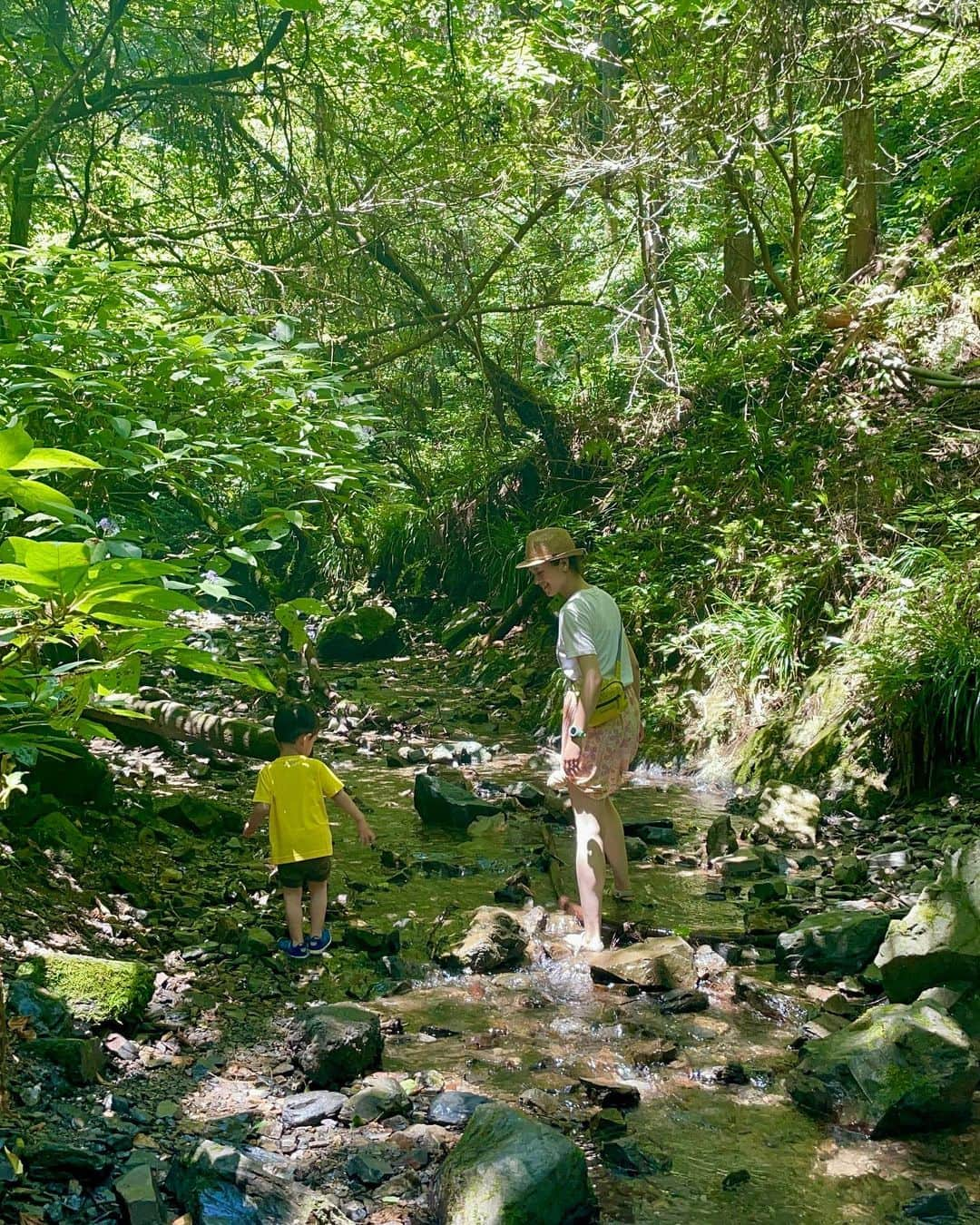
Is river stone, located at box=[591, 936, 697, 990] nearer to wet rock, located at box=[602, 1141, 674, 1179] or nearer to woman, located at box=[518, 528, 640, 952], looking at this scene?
woman, located at box=[518, 528, 640, 952]

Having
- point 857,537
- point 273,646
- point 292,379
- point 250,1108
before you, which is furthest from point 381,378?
point 250,1108

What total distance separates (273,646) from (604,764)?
954 centimetres

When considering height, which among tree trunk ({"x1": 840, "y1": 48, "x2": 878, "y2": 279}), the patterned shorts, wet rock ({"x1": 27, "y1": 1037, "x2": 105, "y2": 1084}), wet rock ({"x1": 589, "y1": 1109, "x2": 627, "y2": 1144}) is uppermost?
tree trunk ({"x1": 840, "y1": 48, "x2": 878, "y2": 279})

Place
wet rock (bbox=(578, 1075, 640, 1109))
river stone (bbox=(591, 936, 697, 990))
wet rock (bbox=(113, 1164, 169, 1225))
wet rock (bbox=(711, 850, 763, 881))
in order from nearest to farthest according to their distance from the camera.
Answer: wet rock (bbox=(113, 1164, 169, 1225)), wet rock (bbox=(578, 1075, 640, 1109)), river stone (bbox=(591, 936, 697, 990)), wet rock (bbox=(711, 850, 763, 881))

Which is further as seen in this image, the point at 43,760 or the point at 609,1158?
the point at 43,760

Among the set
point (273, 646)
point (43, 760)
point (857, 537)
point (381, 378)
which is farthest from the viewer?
point (273, 646)

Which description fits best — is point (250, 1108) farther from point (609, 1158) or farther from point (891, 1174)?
point (891, 1174)

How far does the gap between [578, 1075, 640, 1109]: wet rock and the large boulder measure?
1091 cm

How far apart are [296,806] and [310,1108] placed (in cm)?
177

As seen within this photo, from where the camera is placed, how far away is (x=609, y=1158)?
128 inches

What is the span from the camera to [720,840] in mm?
6633

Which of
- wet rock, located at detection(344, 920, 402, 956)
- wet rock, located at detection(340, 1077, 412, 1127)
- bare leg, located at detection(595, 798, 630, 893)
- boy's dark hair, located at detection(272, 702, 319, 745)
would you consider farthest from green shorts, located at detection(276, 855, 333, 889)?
wet rock, located at detection(340, 1077, 412, 1127)

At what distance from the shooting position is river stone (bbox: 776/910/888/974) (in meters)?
4.77

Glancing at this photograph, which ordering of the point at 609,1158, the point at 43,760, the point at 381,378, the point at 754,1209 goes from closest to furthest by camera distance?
the point at 754,1209
the point at 609,1158
the point at 43,760
the point at 381,378
